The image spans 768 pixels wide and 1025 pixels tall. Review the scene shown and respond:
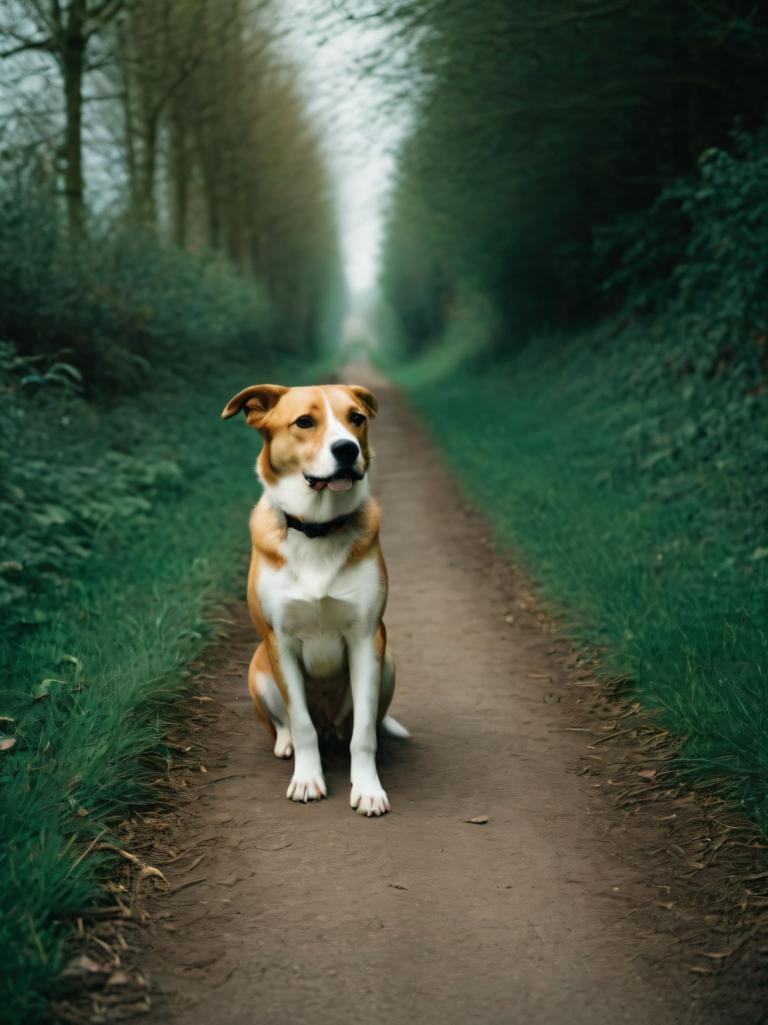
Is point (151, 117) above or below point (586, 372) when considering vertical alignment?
above

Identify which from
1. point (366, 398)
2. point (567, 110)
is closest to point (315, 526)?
point (366, 398)

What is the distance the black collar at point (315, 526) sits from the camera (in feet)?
11.6

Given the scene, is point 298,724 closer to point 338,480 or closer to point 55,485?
point 338,480

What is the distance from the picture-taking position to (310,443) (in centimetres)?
343

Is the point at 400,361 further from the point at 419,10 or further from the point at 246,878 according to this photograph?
the point at 246,878

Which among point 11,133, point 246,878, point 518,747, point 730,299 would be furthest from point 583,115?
point 246,878

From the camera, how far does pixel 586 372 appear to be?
13727mm

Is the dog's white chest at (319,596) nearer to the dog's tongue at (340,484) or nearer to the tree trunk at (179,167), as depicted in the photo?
the dog's tongue at (340,484)

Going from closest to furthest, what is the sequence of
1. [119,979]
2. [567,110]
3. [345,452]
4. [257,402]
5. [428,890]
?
1. [119,979]
2. [428,890]
3. [345,452]
4. [257,402]
5. [567,110]

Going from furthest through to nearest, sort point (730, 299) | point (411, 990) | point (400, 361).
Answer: point (400, 361) < point (730, 299) < point (411, 990)

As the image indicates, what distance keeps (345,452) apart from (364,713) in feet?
3.45

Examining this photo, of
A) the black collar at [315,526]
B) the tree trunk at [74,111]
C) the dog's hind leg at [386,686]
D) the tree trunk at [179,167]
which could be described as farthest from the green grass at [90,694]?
the tree trunk at [179,167]

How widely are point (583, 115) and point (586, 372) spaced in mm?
3698

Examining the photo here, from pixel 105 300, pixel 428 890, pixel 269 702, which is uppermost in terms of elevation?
pixel 105 300
